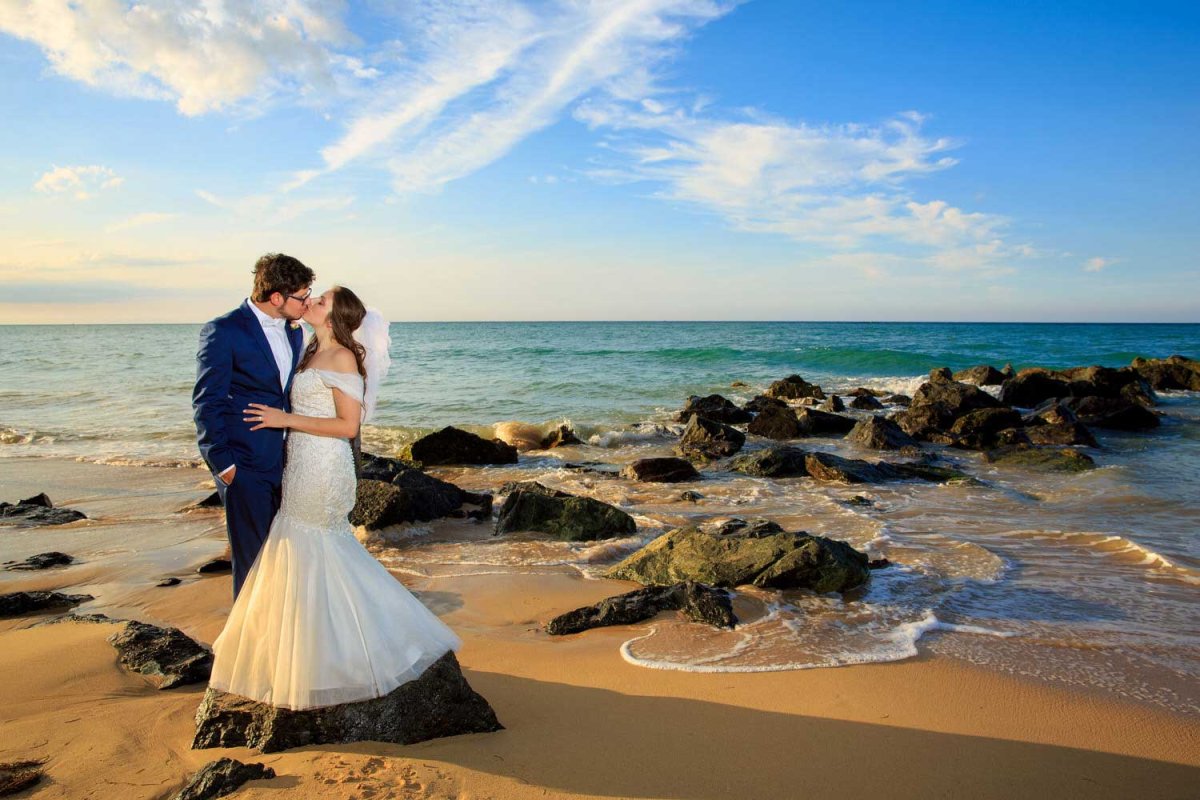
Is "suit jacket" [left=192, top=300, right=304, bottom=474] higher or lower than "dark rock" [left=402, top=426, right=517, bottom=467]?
higher

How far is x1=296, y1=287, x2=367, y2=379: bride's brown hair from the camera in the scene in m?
3.93

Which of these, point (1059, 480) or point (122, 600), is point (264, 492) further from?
point (1059, 480)

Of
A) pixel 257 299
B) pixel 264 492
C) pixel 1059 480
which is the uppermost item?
pixel 257 299

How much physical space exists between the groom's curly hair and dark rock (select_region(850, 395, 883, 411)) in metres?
22.5

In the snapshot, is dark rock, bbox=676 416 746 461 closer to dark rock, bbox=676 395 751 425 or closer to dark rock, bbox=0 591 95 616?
dark rock, bbox=676 395 751 425

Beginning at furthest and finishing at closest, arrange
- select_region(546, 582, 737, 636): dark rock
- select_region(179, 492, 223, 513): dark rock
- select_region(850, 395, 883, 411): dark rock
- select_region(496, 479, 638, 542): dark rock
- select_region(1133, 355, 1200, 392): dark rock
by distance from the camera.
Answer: select_region(1133, 355, 1200, 392): dark rock < select_region(850, 395, 883, 411): dark rock < select_region(179, 492, 223, 513): dark rock < select_region(496, 479, 638, 542): dark rock < select_region(546, 582, 737, 636): dark rock

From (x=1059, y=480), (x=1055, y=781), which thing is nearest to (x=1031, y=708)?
(x=1055, y=781)

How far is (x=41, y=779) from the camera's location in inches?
133

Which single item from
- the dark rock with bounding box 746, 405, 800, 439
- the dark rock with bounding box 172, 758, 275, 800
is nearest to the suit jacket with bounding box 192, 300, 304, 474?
the dark rock with bounding box 172, 758, 275, 800

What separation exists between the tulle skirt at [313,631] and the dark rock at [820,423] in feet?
50.4

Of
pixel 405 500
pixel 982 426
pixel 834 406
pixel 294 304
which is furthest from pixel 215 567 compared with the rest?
pixel 834 406

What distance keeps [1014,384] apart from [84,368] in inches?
1635

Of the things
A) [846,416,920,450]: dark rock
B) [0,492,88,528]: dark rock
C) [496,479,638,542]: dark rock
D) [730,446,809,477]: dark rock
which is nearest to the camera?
[496,479,638,542]: dark rock

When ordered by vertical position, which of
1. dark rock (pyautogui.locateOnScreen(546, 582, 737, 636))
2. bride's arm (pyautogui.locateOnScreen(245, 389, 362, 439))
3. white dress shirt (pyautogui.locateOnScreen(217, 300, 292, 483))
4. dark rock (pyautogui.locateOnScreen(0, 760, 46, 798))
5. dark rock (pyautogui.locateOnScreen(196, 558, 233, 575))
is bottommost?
dark rock (pyautogui.locateOnScreen(196, 558, 233, 575))
